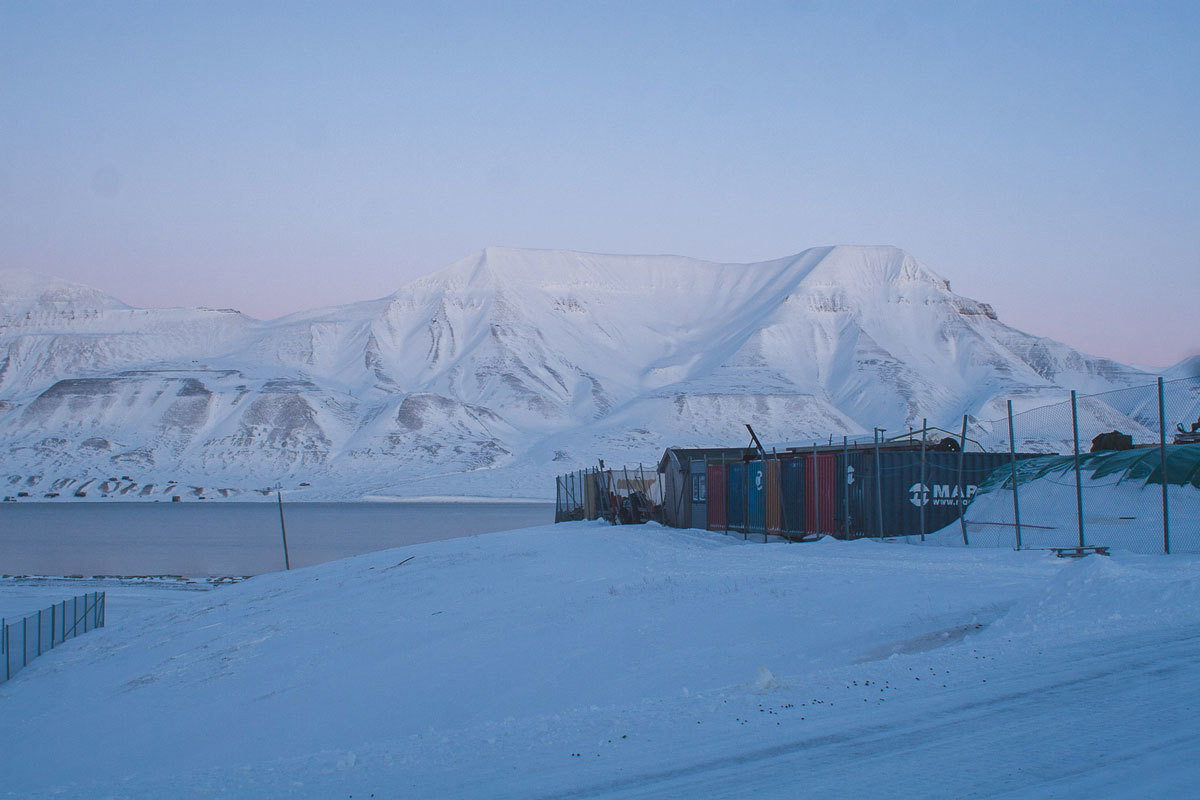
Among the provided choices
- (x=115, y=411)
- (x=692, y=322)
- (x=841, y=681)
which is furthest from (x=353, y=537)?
(x=692, y=322)

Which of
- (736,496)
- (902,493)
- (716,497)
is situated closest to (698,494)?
(716,497)

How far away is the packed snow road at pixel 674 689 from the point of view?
584cm

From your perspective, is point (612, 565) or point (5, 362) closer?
point (612, 565)

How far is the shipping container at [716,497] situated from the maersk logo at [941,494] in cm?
625

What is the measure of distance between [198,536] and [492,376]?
Answer: 95193mm

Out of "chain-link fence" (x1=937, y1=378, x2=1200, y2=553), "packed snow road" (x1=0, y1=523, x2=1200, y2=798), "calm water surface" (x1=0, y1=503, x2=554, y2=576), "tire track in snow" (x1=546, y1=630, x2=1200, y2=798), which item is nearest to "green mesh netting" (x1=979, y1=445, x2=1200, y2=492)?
"chain-link fence" (x1=937, y1=378, x2=1200, y2=553)

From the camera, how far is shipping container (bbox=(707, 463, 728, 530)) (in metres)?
25.0

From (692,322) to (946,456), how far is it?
169m

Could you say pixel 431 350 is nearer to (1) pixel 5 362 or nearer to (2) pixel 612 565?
(1) pixel 5 362

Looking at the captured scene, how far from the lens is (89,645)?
18781 millimetres

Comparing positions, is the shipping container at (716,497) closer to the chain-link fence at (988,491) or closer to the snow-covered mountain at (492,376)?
the chain-link fence at (988,491)

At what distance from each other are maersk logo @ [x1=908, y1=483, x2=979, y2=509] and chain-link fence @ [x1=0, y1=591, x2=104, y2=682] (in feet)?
51.6

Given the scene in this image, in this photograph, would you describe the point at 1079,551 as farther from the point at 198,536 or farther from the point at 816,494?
the point at 198,536

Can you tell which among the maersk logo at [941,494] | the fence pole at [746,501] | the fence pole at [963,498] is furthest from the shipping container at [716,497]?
the fence pole at [963,498]
